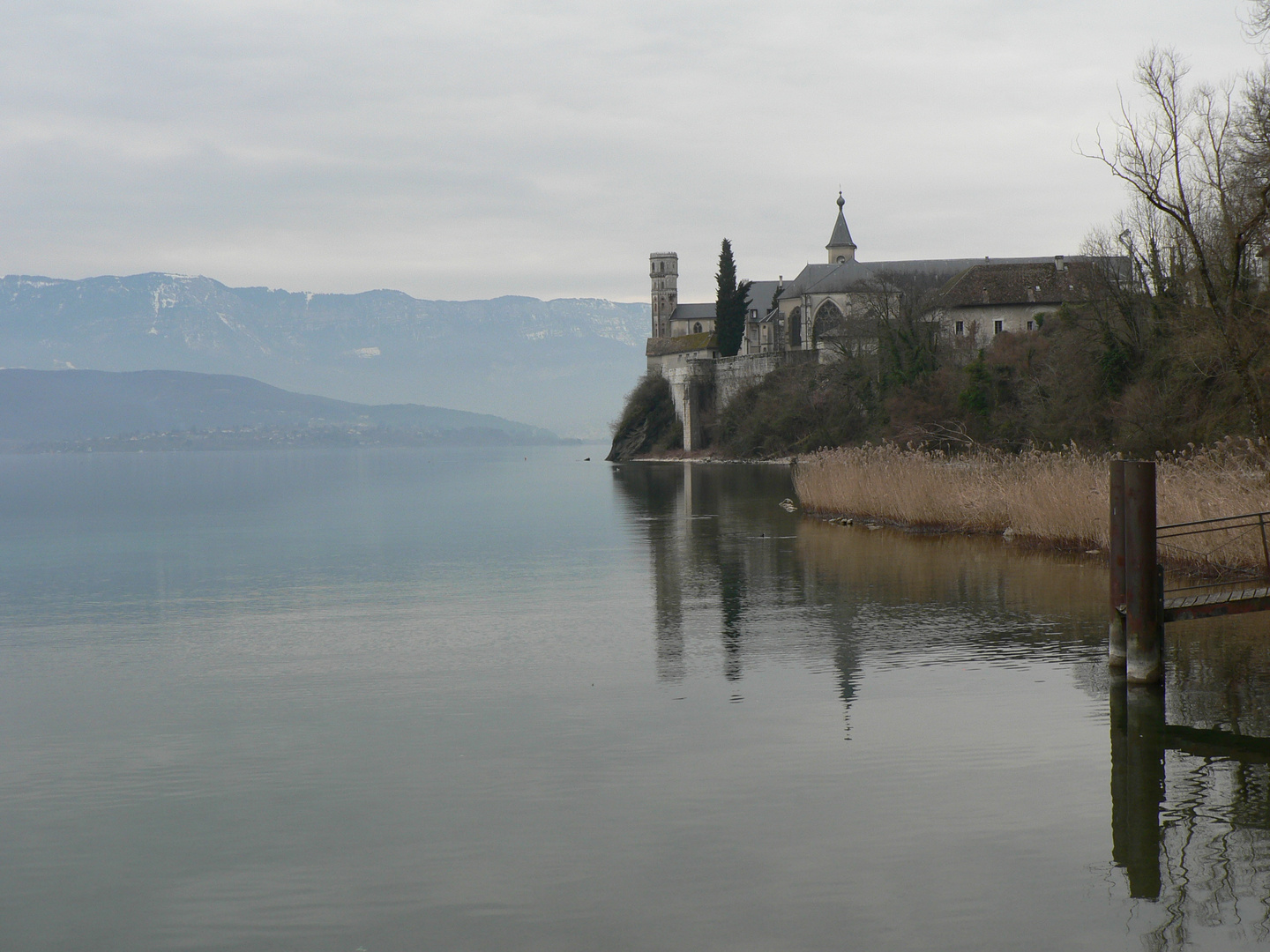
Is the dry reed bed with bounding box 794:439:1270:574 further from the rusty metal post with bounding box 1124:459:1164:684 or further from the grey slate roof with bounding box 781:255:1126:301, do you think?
the grey slate roof with bounding box 781:255:1126:301

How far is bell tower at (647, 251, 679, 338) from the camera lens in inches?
5197

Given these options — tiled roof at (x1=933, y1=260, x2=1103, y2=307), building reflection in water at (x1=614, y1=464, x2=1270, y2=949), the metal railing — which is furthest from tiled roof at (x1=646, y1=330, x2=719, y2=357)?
the metal railing

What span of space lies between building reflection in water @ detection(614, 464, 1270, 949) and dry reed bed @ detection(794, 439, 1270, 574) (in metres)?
0.84

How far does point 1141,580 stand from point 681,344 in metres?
100

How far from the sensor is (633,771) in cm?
995

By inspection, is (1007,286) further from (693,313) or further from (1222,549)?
(1222,549)

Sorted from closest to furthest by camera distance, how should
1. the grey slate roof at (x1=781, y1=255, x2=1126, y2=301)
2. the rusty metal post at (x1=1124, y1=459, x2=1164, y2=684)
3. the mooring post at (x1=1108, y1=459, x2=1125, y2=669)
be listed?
the rusty metal post at (x1=1124, y1=459, x2=1164, y2=684), the mooring post at (x1=1108, y1=459, x2=1125, y2=669), the grey slate roof at (x1=781, y1=255, x2=1126, y2=301)

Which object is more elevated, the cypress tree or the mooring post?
the cypress tree

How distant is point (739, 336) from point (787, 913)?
93.5 metres

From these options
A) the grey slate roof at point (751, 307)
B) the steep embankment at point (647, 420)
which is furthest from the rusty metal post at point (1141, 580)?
the grey slate roof at point (751, 307)

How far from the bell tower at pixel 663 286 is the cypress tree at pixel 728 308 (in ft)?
105

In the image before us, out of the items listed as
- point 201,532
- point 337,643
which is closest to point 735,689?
point 337,643

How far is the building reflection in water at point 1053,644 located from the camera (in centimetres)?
777

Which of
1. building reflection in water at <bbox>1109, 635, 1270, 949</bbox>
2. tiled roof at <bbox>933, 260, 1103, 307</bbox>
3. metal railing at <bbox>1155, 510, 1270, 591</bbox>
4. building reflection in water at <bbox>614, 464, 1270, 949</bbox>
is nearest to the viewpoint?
building reflection in water at <bbox>1109, 635, 1270, 949</bbox>
